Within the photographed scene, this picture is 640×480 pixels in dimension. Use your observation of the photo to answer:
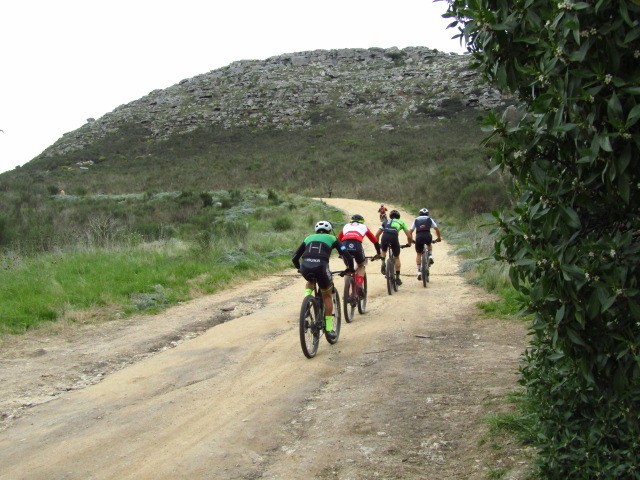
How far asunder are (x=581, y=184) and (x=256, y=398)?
475 centimetres

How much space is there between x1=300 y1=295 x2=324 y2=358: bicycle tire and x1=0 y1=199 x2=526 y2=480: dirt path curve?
0.16 meters

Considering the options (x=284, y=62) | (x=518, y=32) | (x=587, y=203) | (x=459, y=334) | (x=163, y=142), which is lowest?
(x=459, y=334)

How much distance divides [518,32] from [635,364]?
1674 mm

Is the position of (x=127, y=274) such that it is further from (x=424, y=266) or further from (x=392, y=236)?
(x=424, y=266)

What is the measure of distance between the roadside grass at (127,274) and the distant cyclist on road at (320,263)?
4223mm

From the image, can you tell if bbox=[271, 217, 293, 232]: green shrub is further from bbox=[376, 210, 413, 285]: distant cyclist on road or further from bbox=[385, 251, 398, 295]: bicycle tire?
bbox=[385, 251, 398, 295]: bicycle tire

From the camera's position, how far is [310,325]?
8.55 m

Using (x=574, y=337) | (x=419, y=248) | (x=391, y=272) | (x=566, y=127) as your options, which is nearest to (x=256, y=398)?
(x=574, y=337)

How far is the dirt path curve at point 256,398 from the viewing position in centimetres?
527

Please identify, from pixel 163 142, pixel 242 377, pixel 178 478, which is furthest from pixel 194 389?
pixel 163 142

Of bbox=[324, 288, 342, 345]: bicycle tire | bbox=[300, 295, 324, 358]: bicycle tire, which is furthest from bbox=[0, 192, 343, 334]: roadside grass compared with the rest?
bbox=[300, 295, 324, 358]: bicycle tire

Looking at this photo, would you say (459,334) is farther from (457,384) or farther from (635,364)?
(635,364)

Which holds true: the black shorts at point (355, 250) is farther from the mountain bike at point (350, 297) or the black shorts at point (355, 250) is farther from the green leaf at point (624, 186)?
the green leaf at point (624, 186)

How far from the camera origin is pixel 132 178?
53062mm
